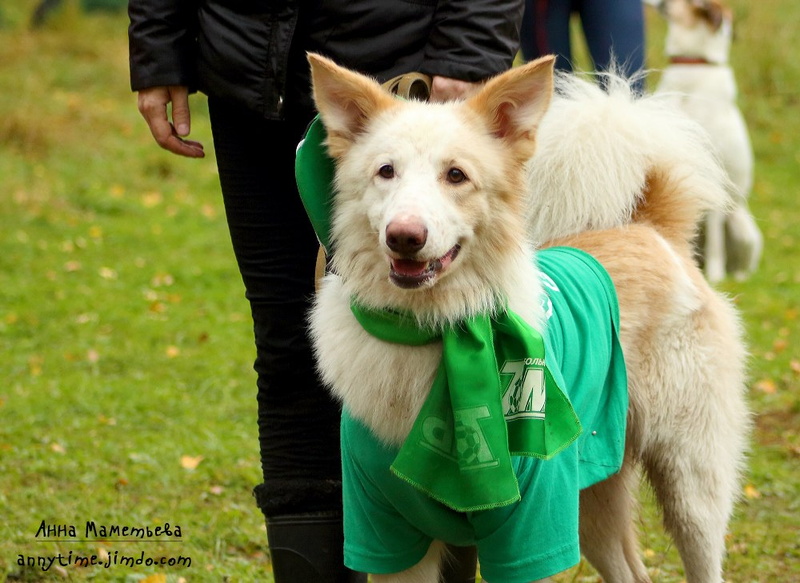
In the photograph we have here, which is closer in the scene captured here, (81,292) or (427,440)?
(427,440)

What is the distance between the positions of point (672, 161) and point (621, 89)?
0.27m

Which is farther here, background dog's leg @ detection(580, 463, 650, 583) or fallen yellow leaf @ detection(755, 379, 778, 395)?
fallen yellow leaf @ detection(755, 379, 778, 395)

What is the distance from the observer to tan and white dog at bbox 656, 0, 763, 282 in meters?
6.66

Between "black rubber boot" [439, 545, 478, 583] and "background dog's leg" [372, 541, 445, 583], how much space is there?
382mm

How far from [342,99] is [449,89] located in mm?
299

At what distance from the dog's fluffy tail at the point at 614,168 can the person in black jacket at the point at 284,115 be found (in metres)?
0.53

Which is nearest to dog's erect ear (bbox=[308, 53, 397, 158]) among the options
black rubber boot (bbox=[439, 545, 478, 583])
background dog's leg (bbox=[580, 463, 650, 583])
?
black rubber boot (bbox=[439, 545, 478, 583])

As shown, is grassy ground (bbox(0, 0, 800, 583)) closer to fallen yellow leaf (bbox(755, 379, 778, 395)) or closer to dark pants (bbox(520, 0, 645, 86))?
fallen yellow leaf (bbox(755, 379, 778, 395))

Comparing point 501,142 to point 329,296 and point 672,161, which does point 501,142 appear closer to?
point 329,296

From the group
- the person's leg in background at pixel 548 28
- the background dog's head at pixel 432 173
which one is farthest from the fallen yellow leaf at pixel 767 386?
the background dog's head at pixel 432 173

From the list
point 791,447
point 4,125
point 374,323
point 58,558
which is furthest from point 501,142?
point 4,125

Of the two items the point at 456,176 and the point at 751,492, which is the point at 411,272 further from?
the point at 751,492

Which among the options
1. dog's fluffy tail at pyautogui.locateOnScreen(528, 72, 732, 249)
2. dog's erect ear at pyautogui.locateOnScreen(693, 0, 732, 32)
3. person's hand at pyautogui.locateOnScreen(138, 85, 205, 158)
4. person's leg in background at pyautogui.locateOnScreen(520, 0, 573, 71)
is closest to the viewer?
person's hand at pyautogui.locateOnScreen(138, 85, 205, 158)

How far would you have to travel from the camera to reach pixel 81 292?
257 inches
